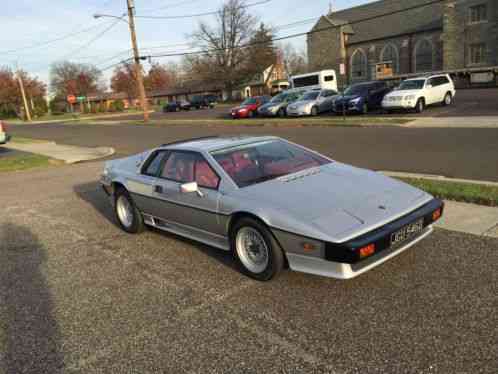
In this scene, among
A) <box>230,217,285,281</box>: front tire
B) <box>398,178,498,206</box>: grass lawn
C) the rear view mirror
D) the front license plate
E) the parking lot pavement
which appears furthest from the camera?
<box>398,178,498,206</box>: grass lawn

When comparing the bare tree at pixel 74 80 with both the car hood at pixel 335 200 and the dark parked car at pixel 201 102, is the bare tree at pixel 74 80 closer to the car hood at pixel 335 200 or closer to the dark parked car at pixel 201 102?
the dark parked car at pixel 201 102

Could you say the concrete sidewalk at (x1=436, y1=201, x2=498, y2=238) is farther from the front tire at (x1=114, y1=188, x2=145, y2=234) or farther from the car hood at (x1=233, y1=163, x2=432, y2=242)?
the front tire at (x1=114, y1=188, x2=145, y2=234)

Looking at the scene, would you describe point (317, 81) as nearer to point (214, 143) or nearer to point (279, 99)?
point (279, 99)

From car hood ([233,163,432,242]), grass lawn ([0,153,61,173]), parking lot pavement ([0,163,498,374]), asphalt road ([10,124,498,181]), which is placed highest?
car hood ([233,163,432,242])

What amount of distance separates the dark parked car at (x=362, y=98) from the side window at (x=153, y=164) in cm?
1758

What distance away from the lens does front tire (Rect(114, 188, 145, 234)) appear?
5707mm

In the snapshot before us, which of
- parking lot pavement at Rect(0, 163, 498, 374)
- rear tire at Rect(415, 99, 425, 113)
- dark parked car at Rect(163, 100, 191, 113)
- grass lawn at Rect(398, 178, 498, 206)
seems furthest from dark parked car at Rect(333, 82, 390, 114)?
dark parked car at Rect(163, 100, 191, 113)

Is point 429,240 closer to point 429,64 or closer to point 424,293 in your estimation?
point 424,293

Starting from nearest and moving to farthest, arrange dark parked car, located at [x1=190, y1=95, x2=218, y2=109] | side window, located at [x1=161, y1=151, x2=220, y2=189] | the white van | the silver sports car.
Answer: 1. the silver sports car
2. side window, located at [x1=161, y1=151, x2=220, y2=189]
3. the white van
4. dark parked car, located at [x1=190, y1=95, x2=218, y2=109]

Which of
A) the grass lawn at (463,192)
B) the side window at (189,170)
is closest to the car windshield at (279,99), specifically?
the grass lawn at (463,192)

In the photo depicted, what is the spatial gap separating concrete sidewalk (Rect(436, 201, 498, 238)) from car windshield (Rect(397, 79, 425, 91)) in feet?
54.3

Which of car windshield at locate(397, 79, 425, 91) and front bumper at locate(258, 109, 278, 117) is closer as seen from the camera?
car windshield at locate(397, 79, 425, 91)

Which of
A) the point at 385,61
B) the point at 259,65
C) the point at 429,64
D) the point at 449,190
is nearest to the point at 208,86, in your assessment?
the point at 259,65

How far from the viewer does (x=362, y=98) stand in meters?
22.4
